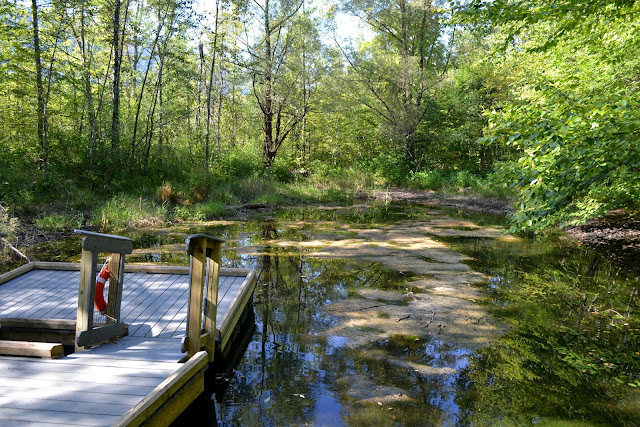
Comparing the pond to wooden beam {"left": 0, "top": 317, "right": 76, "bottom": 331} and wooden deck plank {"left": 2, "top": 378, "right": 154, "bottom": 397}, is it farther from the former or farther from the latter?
wooden beam {"left": 0, "top": 317, "right": 76, "bottom": 331}

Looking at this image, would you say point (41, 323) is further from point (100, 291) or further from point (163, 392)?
point (163, 392)

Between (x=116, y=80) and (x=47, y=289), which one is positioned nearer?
(x=47, y=289)

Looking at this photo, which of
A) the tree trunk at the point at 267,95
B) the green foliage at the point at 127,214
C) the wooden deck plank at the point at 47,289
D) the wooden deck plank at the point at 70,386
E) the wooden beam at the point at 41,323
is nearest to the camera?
the wooden deck plank at the point at 70,386

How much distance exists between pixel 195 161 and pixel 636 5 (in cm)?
1659

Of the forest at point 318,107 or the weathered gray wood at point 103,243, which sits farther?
the forest at point 318,107

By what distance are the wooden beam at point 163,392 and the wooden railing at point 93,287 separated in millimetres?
966

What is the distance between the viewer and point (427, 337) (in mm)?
5602

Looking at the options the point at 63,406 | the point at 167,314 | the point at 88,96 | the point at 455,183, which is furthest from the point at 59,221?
the point at 455,183

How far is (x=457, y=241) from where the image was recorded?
1194 centimetres

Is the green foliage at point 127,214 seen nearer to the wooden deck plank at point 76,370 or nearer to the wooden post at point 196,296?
the wooden deck plank at point 76,370

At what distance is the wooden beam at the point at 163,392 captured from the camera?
2676 mm

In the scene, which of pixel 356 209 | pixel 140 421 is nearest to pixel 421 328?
pixel 140 421

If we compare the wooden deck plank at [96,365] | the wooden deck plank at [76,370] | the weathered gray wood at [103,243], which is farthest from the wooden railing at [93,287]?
the wooden deck plank at [76,370]

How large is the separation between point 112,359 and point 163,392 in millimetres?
917
